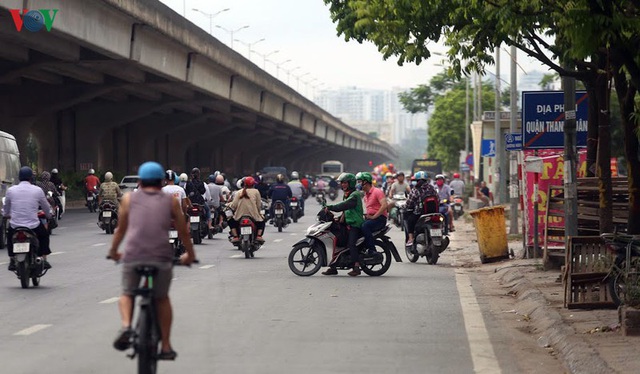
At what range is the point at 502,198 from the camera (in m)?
43.7

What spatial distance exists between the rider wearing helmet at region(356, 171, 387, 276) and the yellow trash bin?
11.6 ft

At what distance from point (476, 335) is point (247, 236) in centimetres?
1183

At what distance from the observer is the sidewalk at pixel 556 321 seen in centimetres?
978

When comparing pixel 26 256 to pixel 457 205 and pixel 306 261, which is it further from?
pixel 457 205

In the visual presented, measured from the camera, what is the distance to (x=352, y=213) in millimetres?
18922

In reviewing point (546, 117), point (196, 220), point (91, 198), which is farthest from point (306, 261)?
point (91, 198)

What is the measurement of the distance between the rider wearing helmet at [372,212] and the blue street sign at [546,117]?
7.74 ft

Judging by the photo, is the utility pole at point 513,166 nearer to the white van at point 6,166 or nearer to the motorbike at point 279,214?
the motorbike at point 279,214

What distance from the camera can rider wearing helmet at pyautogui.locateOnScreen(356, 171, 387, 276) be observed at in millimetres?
18906

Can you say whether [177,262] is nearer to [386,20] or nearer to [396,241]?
[386,20]

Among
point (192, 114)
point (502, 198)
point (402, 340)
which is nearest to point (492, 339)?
point (402, 340)

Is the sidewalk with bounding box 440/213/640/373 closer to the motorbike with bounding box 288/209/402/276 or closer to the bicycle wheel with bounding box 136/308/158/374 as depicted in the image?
the motorbike with bounding box 288/209/402/276

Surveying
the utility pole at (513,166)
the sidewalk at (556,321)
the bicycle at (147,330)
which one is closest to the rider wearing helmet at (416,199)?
the sidewalk at (556,321)

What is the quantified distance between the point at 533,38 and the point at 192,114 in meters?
55.1
